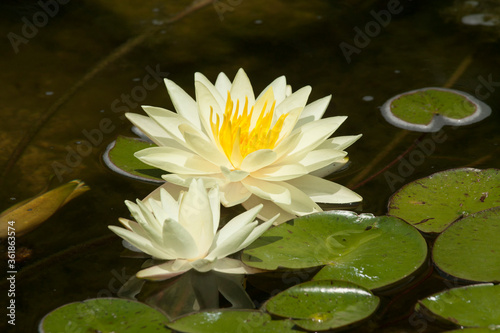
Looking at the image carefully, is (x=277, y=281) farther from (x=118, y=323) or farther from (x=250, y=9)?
(x=250, y=9)

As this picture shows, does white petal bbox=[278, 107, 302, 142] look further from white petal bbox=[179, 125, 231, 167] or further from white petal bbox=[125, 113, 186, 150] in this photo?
white petal bbox=[125, 113, 186, 150]

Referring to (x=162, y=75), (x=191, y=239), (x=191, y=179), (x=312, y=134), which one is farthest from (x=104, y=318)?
(x=162, y=75)

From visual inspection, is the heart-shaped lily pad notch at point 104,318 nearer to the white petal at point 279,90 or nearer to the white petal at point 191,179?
the white petal at point 191,179

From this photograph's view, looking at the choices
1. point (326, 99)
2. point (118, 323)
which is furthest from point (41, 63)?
point (118, 323)

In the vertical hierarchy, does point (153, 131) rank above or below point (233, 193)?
above

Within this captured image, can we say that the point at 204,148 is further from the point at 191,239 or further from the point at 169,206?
the point at 191,239

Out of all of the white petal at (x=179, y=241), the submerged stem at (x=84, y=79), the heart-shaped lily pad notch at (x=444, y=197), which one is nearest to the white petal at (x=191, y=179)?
the white petal at (x=179, y=241)

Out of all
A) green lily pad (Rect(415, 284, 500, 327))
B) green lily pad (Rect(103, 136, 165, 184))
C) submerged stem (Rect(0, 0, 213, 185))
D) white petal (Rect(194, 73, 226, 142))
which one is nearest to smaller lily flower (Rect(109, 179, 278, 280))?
white petal (Rect(194, 73, 226, 142))
